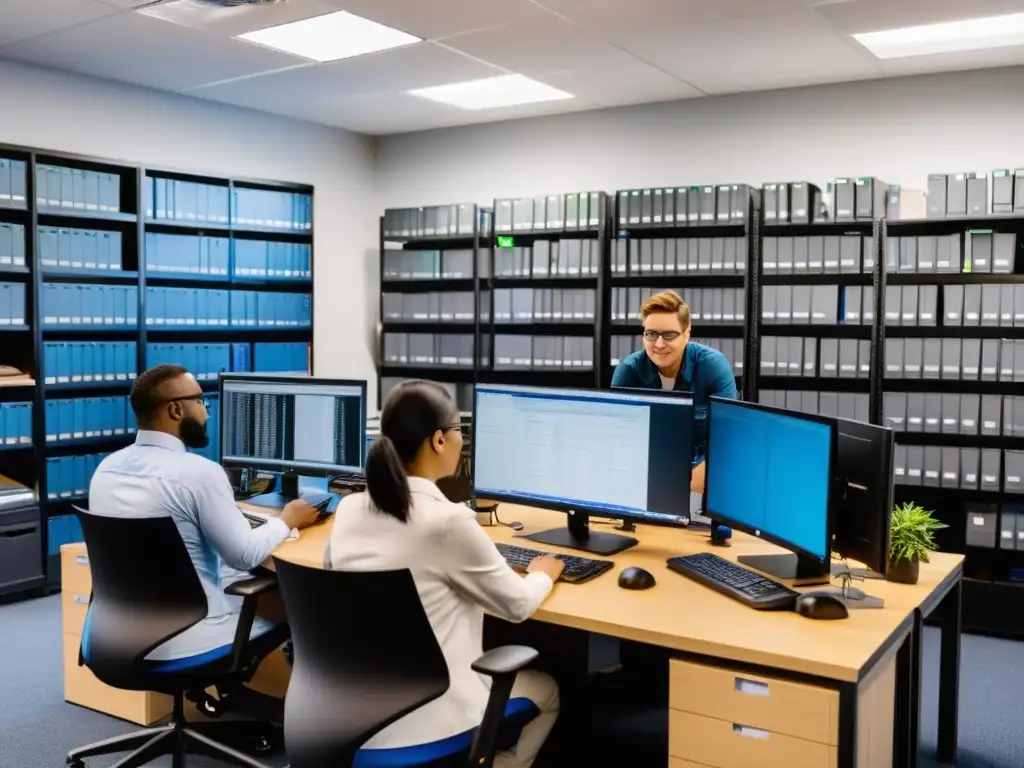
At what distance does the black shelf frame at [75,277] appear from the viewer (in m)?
4.47

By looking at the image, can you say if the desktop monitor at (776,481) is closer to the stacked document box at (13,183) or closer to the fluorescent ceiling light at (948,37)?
the fluorescent ceiling light at (948,37)

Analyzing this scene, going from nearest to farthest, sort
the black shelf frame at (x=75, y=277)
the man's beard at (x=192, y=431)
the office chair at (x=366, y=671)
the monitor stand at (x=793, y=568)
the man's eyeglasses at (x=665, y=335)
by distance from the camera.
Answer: the office chair at (x=366, y=671) → the monitor stand at (x=793, y=568) → the man's beard at (x=192, y=431) → the man's eyeglasses at (x=665, y=335) → the black shelf frame at (x=75, y=277)

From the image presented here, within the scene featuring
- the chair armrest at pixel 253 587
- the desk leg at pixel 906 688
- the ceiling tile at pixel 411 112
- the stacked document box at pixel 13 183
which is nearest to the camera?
the desk leg at pixel 906 688

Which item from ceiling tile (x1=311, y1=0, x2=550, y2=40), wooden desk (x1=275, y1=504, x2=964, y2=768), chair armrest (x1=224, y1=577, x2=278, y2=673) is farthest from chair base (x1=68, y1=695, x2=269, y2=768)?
ceiling tile (x1=311, y1=0, x2=550, y2=40)

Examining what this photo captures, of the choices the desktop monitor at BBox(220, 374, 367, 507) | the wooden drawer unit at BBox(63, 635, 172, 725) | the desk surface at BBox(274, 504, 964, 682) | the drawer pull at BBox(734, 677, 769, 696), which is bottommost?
the wooden drawer unit at BBox(63, 635, 172, 725)

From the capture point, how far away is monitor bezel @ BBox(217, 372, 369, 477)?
10.3 feet

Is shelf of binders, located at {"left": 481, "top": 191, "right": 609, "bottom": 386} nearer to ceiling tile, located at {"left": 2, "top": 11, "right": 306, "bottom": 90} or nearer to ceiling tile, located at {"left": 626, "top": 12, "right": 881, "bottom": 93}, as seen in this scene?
ceiling tile, located at {"left": 626, "top": 12, "right": 881, "bottom": 93}

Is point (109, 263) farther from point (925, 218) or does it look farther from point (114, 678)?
point (925, 218)

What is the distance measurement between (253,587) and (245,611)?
→ 76mm

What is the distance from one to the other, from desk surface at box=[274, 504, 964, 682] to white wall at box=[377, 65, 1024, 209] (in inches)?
116

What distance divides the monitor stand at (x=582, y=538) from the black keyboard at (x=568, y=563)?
93mm

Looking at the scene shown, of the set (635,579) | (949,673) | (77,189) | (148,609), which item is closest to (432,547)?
(635,579)

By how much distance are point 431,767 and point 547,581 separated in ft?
1.46

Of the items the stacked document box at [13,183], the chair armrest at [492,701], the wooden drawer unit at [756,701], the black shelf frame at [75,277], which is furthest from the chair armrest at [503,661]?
the stacked document box at [13,183]
